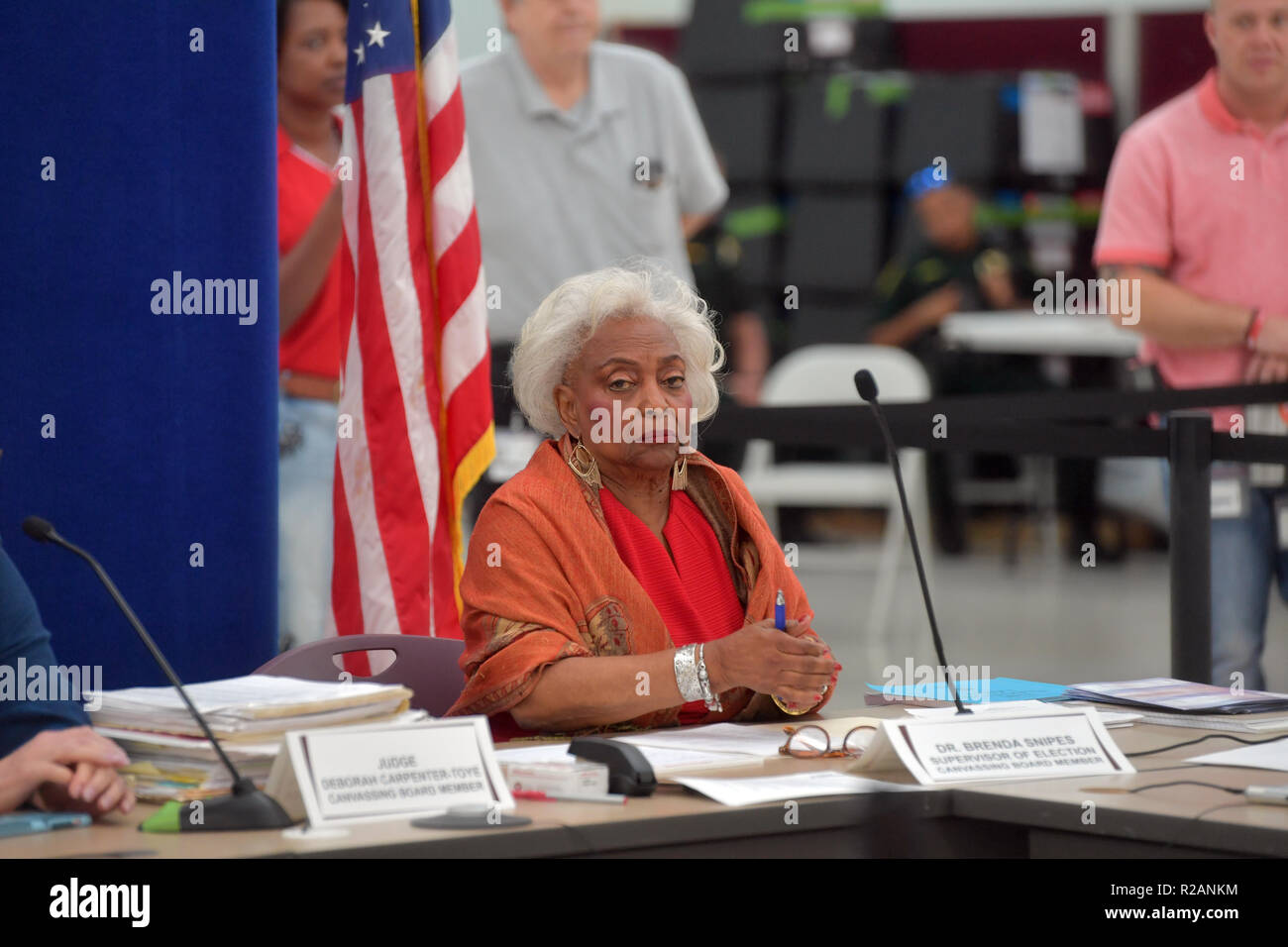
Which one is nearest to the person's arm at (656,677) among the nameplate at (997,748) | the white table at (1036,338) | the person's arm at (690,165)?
the nameplate at (997,748)

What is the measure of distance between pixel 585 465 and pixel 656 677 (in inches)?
16.5

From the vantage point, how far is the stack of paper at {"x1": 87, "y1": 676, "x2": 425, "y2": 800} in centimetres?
193

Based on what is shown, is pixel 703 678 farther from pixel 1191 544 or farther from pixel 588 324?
pixel 1191 544

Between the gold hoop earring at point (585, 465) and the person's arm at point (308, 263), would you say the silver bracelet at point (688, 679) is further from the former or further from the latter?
the person's arm at point (308, 263)

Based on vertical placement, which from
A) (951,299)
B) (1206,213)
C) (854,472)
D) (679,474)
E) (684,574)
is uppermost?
(951,299)

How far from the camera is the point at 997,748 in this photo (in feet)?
6.91

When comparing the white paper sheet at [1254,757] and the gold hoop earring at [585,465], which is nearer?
the white paper sheet at [1254,757]

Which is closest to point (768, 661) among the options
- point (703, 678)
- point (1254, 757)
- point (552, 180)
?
point (703, 678)

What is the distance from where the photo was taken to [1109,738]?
86.0 inches

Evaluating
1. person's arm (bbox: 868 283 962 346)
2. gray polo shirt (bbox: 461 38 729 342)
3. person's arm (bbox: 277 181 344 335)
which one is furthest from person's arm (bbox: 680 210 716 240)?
person's arm (bbox: 868 283 962 346)

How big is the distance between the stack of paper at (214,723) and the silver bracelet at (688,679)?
0.47 meters

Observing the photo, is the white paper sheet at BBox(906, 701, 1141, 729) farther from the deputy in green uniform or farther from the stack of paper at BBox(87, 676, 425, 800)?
the deputy in green uniform

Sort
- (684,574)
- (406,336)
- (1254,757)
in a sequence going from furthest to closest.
A: (406,336), (684,574), (1254,757)

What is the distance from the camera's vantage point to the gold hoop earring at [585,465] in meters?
2.69
